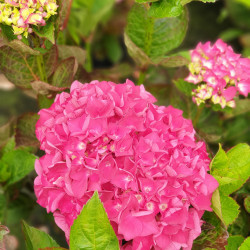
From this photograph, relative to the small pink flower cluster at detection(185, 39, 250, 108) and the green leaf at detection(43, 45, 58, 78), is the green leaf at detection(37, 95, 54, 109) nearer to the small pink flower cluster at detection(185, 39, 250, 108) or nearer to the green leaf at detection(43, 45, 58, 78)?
the green leaf at detection(43, 45, 58, 78)

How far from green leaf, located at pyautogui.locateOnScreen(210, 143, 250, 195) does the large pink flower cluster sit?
0.13ft

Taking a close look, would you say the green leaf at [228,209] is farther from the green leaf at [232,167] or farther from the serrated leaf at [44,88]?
the serrated leaf at [44,88]

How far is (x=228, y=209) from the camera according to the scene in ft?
2.45

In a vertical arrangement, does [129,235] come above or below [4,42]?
below

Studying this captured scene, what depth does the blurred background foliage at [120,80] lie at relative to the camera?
3.09 feet

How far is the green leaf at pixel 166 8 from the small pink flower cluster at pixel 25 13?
7.2 inches

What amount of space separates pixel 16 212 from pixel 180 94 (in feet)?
1.67

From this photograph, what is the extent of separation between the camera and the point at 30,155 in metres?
0.91

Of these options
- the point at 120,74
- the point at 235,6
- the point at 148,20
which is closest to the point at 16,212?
the point at 120,74

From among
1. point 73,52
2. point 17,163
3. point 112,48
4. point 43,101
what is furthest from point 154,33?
point 112,48

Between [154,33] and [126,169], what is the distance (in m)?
0.44

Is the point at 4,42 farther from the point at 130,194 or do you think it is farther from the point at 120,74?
the point at 120,74

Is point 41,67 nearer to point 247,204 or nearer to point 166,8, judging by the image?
point 166,8

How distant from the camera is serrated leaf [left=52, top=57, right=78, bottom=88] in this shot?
34.7 inches
